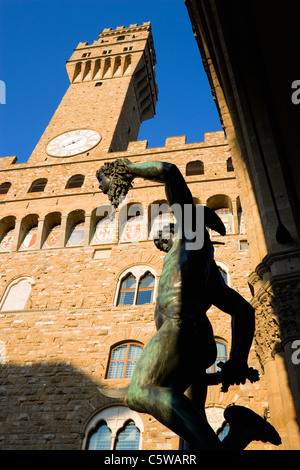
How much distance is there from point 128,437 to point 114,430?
340 mm

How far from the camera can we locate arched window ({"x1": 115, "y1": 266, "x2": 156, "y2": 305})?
12086 millimetres

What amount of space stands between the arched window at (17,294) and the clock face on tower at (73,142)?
6978 mm

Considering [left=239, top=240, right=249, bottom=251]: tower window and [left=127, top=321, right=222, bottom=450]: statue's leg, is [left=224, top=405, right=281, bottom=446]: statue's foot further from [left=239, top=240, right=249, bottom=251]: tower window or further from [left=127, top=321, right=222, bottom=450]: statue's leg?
[left=239, top=240, right=249, bottom=251]: tower window

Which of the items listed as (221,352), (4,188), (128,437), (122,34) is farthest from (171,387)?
(122,34)

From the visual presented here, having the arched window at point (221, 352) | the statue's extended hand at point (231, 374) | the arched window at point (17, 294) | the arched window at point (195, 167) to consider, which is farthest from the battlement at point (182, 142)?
Answer: the statue's extended hand at point (231, 374)

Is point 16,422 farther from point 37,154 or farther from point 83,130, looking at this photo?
point 83,130

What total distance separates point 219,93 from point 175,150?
29.4 feet

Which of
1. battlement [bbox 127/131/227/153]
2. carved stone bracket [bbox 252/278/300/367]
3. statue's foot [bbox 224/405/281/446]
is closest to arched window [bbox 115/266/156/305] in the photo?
battlement [bbox 127/131/227/153]

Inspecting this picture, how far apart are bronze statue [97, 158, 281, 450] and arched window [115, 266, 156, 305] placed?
9.59m

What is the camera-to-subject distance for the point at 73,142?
19078mm

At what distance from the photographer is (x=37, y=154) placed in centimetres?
1892

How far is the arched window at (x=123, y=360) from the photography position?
10.3 m

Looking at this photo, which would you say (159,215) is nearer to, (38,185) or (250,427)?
(38,185)
